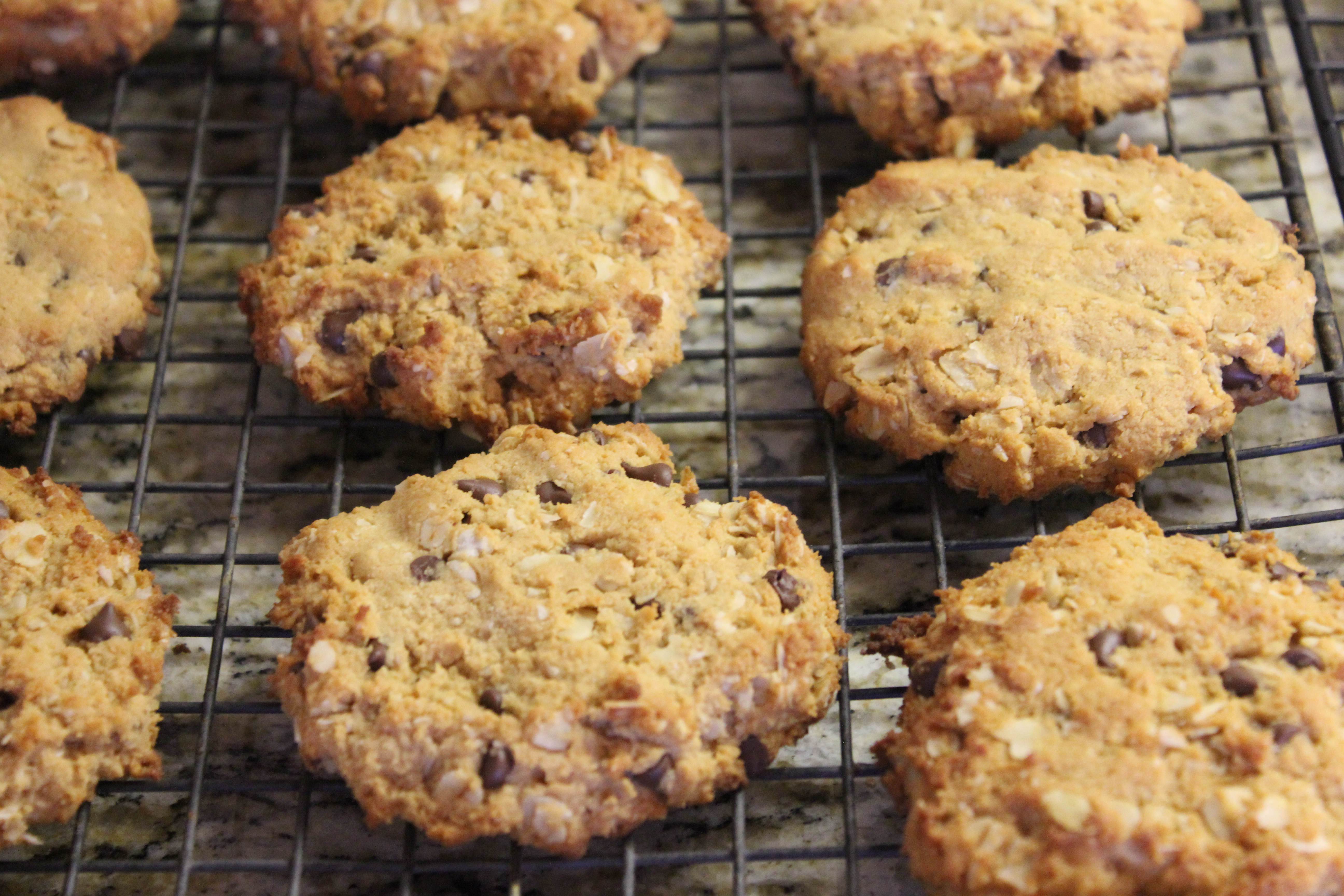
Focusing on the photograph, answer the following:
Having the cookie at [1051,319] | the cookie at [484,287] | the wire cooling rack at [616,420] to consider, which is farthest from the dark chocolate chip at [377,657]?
the cookie at [1051,319]

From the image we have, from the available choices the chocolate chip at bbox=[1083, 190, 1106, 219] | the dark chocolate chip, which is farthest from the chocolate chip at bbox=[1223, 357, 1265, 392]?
the dark chocolate chip

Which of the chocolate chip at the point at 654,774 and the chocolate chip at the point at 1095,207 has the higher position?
the chocolate chip at the point at 1095,207

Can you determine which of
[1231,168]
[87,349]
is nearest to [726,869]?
[87,349]

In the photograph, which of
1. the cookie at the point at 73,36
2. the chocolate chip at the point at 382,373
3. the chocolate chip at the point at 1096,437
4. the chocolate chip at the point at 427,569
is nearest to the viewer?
A: the chocolate chip at the point at 427,569

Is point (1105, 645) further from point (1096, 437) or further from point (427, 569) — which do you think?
point (427, 569)

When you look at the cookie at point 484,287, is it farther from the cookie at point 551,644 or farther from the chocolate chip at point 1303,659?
the chocolate chip at point 1303,659

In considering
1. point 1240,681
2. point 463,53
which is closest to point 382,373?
point 463,53
